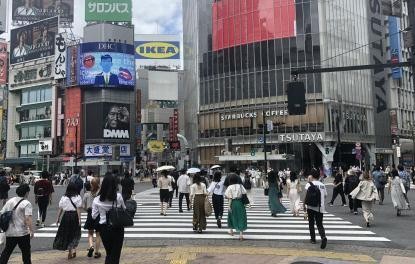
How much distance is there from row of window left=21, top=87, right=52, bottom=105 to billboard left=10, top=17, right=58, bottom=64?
628 centimetres

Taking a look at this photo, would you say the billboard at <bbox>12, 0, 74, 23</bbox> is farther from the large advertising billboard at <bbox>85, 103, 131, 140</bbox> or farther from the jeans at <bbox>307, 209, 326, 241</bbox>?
the jeans at <bbox>307, 209, 326, 241</bbox>

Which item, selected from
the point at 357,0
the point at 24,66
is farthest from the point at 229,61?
the point at 24,66

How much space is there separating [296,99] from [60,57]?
77.2 metres

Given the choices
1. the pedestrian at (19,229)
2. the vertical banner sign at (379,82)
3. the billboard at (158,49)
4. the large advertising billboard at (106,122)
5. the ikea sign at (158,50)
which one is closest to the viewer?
the pedestrian at (19,229)

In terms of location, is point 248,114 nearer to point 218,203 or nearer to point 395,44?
point 395,44

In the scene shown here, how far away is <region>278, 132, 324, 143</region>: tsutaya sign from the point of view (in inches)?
2234

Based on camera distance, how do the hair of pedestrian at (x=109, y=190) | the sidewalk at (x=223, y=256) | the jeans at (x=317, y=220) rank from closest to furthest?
1. the hair of pedestrian at (x=109, y=190)
2. the sidewalk at (x=223, y=256)
3. the jeans at (x=317, y=220)

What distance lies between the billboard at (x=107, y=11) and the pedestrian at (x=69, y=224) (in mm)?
82076

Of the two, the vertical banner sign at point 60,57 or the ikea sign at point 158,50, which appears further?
the ikea sign at point 158,50

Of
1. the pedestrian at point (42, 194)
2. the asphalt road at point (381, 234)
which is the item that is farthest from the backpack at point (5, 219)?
the pedestrian at point (42, 194)

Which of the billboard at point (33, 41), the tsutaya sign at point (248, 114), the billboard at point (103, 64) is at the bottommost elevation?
the tsutaya sign at point (248, 114)

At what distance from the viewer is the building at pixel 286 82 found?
5859 cm

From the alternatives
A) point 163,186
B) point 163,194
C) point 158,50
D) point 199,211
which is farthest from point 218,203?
point 158,50

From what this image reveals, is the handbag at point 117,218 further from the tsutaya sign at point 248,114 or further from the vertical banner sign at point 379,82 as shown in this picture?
the vertical banner sign at point 379,82
